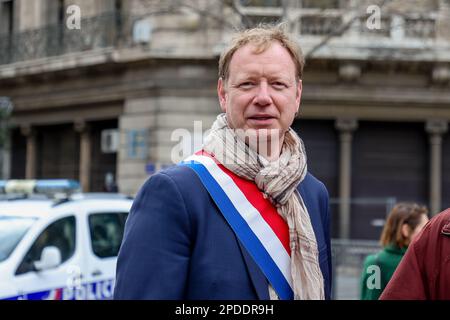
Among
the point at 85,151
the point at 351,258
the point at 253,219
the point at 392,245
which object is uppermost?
the point at 85,151

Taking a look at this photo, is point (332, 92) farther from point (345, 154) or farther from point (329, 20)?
point (329, 20)

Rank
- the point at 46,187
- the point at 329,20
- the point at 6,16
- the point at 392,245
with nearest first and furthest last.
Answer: the point at 392,245 → the point at 46,187 → the point at 329,20 → the point at 6,16

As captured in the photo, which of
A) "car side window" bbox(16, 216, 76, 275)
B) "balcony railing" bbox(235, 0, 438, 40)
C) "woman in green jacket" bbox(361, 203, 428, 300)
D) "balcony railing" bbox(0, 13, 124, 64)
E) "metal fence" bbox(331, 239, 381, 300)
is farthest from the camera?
"balcony railing" bbox(0, 13, 124, 64)

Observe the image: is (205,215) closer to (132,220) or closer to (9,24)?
(132,220)

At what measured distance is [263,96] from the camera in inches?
93.2

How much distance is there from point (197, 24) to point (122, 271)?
1651 cm

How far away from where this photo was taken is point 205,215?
2.29 meters

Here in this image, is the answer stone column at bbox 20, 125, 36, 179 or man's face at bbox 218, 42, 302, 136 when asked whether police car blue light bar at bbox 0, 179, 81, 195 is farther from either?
stone column at bbox 20, 125, 36, 179

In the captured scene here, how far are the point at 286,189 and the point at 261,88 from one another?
0.34 metres

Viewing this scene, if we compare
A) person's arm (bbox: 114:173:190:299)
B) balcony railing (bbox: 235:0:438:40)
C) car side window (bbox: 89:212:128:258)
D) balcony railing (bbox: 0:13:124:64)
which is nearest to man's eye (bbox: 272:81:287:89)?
person's arm (bbox: 114:173:190:299)

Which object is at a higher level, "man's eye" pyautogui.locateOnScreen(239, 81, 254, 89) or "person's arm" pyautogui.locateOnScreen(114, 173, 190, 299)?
"man's eye" pyautogui.locateOnScreen(239, 81, 254, 89)

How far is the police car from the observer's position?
704 centimetres

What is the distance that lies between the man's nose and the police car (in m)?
4.93

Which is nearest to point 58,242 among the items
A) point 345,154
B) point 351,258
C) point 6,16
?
point 351,258
